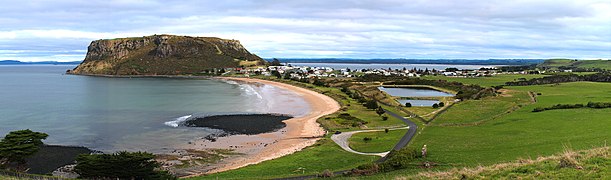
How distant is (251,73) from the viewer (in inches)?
7534

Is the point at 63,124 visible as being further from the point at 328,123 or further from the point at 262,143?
the point at 328,123

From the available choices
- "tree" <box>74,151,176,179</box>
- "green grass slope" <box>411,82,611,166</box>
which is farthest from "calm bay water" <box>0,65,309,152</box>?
"green grass slope" <box>411,82,611,166</box>

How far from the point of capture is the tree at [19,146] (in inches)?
1099

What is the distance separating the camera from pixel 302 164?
28562 mm

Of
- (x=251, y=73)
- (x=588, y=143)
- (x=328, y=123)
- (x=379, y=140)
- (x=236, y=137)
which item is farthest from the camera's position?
(x=251, y=73)

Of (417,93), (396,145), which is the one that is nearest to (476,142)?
(396,145)

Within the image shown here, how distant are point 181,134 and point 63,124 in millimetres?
17582

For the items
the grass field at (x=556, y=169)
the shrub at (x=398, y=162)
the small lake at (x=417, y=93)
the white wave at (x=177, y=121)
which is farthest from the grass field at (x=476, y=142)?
the small lake at (x=417, y=93)

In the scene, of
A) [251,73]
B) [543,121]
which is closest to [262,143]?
[543,121]

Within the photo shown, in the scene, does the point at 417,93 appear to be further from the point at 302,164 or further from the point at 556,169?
the point at 556,169

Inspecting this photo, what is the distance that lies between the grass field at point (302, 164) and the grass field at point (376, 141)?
1.99m

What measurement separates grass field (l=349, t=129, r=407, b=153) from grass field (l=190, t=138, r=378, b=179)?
1.99m

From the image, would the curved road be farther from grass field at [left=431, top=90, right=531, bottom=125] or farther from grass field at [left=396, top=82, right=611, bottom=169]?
grass field at [left=431, top=90, right=531, bottom=125]

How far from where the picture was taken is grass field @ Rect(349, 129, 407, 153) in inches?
1326
